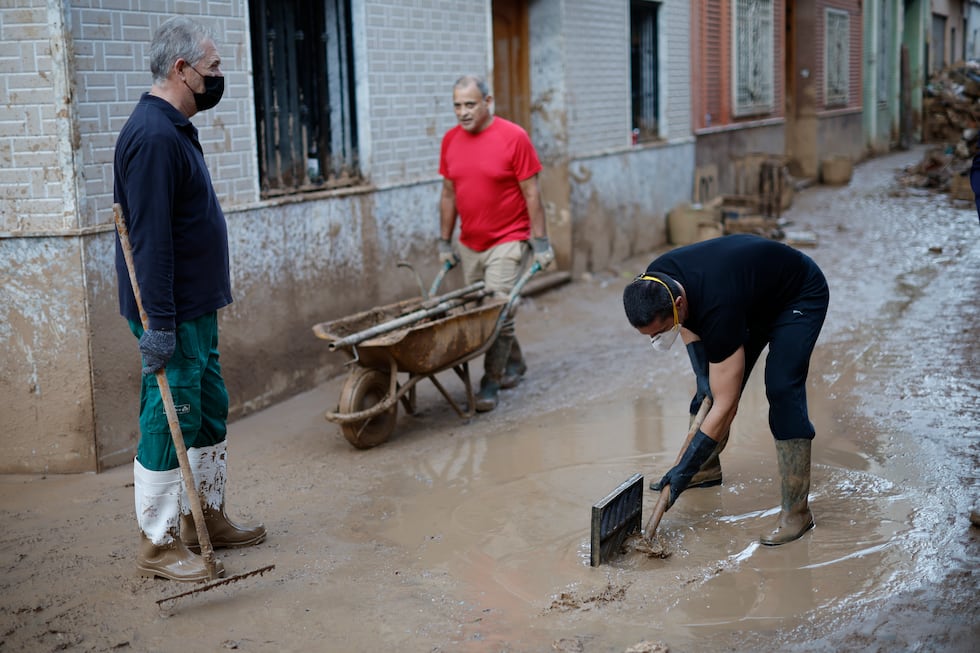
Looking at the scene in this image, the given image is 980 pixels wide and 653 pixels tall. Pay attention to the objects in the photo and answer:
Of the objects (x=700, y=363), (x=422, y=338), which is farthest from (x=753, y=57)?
(x=700, y=363)

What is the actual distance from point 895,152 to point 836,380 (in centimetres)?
2051

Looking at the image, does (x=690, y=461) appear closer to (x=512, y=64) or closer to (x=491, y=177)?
(x=491, y=177)

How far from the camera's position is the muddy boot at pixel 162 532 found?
4066 mm

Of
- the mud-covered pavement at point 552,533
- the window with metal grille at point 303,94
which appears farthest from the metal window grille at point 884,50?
the window with metal grille at point 303,94

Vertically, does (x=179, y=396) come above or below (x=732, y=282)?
below

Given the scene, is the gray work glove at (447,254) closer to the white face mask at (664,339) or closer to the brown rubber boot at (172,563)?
the white face mask at (664,339)

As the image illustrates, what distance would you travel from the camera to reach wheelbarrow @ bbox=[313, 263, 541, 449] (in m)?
5.76

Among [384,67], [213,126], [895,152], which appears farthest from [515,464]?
[895,152]

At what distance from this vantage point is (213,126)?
6406 millimetres

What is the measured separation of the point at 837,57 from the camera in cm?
2109

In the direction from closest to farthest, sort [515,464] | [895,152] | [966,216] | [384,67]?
[515,464], [384,67], [966,216], [895,152]

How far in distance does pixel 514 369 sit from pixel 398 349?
5.44ft

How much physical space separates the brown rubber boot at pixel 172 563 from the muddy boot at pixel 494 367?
283 centimetres

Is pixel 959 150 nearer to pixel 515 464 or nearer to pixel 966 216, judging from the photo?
pixel 966 216
